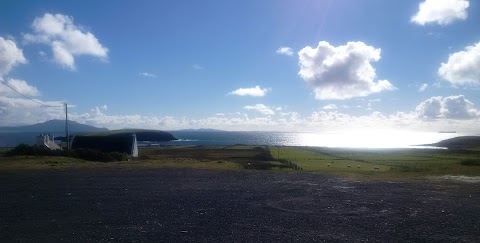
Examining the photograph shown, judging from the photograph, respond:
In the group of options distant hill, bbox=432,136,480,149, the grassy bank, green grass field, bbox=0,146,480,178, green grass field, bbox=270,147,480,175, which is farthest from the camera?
distant hill, bbox=432,136,480,149

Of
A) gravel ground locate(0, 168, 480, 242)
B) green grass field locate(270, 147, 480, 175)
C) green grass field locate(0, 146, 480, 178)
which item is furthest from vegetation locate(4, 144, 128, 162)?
green grass field locate(270, 147, 480, 175)

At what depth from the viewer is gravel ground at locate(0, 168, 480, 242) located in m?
9.84

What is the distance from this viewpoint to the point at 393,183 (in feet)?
67.4

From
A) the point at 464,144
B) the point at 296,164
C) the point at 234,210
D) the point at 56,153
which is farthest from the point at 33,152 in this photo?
the point at 464,144

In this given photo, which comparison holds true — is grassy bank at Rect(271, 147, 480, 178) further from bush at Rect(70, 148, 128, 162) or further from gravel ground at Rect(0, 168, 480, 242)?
bush at Rect(70, 148, 128, 162)

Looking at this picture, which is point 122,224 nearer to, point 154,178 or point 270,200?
point 270,200

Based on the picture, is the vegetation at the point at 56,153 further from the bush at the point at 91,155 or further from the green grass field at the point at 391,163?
the green grass field at the point at 391,163

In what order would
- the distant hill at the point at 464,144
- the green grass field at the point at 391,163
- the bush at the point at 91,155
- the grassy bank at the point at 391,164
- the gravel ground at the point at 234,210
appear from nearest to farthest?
the gravel ground at the point at 234,210
the grassy bank at the point at 391,164
the green grass field at the point at 391,163
the bush at the point at 91,155
the distant hill at the point at 464,144

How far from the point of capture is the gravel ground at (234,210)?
9.84m

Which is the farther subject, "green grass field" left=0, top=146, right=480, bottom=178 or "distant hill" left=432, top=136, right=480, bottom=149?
"distant hill" left=432, top=136, right=480, bottom=149

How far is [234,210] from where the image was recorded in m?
12.9

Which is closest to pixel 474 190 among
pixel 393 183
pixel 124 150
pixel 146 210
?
pixel 393 183

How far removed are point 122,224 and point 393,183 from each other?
14.8 meters

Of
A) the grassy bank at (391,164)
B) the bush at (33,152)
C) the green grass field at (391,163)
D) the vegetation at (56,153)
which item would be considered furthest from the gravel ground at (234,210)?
the vegetation at (56,153)
